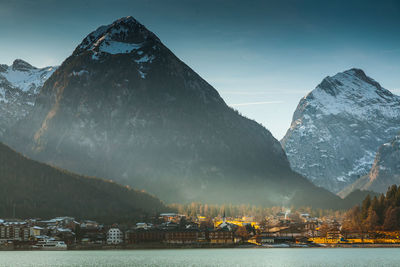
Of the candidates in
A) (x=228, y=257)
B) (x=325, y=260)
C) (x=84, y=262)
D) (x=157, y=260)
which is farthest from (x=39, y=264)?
(x=325, y=260)

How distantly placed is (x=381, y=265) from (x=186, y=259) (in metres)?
48.5

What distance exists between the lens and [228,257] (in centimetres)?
17725

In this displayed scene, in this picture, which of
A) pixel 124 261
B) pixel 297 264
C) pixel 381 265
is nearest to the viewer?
pixel 381 265

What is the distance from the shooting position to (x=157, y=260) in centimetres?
16700

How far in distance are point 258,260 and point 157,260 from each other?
23697 millimetres

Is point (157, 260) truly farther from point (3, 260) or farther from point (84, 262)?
point (3, 260)

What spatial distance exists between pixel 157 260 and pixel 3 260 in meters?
36.5

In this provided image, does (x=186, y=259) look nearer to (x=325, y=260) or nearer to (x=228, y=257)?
(x=228, y=257)

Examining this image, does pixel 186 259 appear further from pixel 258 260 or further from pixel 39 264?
pixel 39 264

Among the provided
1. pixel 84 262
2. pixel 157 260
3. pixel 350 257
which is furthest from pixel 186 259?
pixel 350 257

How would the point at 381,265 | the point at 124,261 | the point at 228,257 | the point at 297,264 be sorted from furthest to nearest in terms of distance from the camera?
the point at 228,257
the point at 124,261
the point at 297,264
the point at 381,265

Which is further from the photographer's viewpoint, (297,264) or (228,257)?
(228,257)

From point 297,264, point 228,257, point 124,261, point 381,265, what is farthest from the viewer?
point 228,257

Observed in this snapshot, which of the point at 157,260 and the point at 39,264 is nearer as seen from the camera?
the point at 39,264
